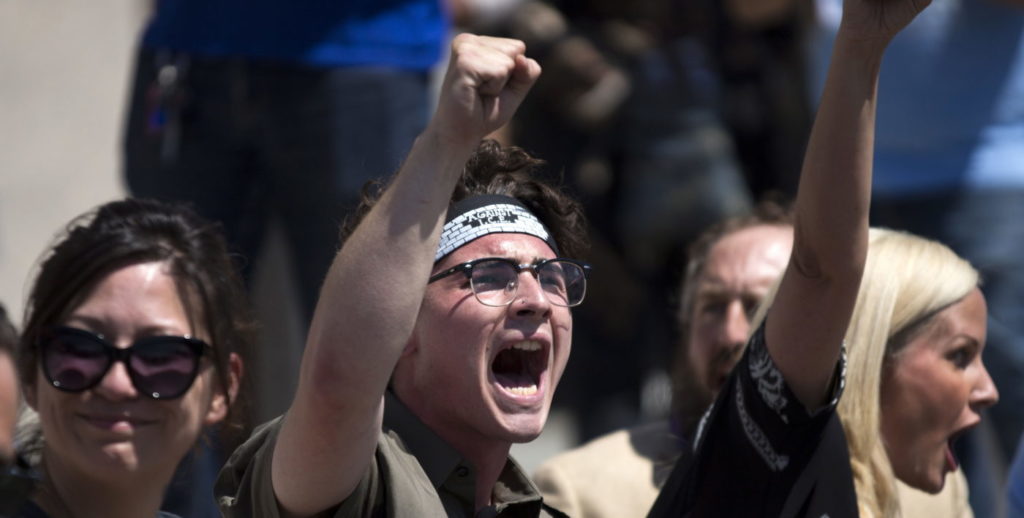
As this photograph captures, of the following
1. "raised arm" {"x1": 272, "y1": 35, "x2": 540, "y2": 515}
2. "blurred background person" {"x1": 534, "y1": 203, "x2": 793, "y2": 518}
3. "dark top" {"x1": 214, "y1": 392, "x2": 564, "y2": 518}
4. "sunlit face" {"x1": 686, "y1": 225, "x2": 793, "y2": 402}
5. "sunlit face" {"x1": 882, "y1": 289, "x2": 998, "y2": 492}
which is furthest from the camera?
"sunlit face" {"x1": 686, "y1": 225, "x2": 793, "y2": 402}

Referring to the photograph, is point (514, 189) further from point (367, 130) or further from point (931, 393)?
point (367, 130)

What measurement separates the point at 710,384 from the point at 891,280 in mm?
704

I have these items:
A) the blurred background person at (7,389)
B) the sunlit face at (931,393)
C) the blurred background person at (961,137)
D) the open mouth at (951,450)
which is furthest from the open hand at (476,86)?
the blurred background person at (961,137)

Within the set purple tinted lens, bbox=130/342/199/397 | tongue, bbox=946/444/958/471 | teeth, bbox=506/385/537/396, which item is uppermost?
teeth, bbox=506/385/537/396

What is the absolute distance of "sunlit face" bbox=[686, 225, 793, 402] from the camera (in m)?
Result: 3.81

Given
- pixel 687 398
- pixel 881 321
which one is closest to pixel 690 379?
pixel 687 398

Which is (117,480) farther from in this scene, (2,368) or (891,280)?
(891,280)

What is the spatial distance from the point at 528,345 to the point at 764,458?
0.47m

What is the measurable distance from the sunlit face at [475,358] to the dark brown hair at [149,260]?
82cm

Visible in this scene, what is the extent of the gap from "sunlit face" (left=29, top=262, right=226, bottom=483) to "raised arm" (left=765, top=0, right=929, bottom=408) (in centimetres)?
122

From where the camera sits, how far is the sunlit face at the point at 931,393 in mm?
3258

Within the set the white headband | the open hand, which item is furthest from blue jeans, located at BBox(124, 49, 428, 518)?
the open hand

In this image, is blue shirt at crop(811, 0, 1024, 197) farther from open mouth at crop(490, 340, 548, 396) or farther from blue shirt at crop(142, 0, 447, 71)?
open mouth at crop(490, 340, 548, 396)

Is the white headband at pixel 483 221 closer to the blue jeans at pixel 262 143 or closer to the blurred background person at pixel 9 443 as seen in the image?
the blurred background person at pixel 9 443
